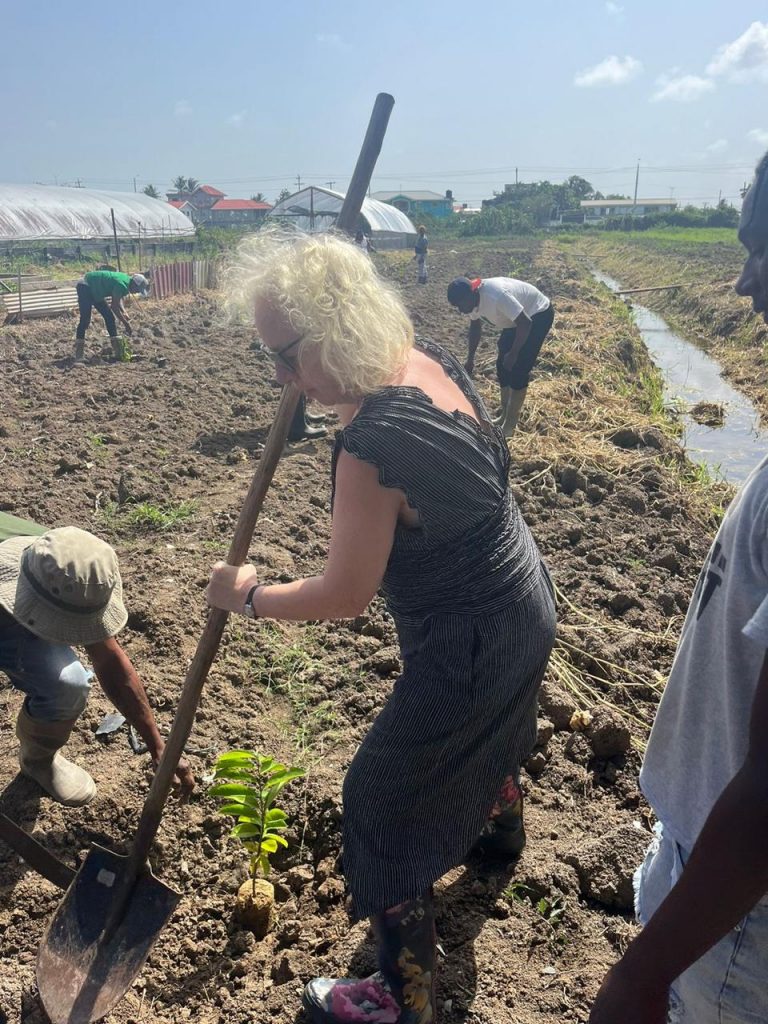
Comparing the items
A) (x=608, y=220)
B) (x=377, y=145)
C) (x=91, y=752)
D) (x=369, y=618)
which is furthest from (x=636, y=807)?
(x=608, y=220)

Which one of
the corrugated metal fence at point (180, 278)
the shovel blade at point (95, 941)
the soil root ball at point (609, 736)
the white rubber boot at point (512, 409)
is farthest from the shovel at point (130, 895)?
the corrugated metal fence at point (180, 278)

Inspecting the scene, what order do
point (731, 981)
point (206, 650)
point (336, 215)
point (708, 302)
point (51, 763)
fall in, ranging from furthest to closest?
point (336, 215) → point (708, 302) → point (51, 763) → point (206, 650) → point (731, 981)

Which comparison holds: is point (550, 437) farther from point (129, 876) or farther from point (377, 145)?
point (129, 876)

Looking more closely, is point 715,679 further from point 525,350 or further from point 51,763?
point 525,350

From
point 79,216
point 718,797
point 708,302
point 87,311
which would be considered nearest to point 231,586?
point 718,797

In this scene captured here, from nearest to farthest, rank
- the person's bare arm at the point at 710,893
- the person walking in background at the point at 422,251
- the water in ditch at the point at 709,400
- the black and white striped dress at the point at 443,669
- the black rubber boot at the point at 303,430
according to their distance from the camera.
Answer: the person's bare arm at the point at 710,893 → the black and white striped dress at the point at 443,669 → the black rubber boot at the point at 303,430 → the water in ditch at the point at 709,400 → the person walking in background at the point at 422,251

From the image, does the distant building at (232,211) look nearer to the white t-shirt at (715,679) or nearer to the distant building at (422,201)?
the distant building at (422,201)

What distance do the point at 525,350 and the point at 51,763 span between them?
4984 millimetres

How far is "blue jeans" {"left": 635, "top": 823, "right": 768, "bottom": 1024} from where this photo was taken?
97cm

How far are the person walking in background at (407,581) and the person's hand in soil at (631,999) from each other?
72 centimetres

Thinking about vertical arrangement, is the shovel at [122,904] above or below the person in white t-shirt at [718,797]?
below

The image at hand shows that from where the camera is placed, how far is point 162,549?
4.50 metres

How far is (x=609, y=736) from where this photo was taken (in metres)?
2.94

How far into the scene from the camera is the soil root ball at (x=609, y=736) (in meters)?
2.93
